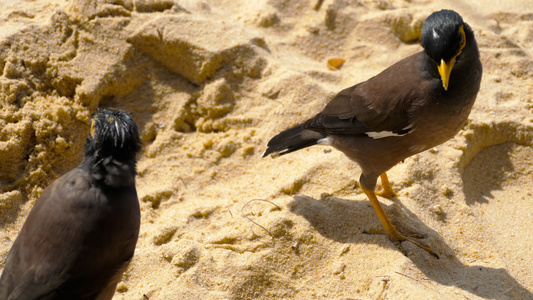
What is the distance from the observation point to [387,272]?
347 centimetres

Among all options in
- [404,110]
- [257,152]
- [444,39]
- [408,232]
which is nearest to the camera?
[444,39]

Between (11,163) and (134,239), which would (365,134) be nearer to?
(134,239)

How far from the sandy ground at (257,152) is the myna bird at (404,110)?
0.97 ft

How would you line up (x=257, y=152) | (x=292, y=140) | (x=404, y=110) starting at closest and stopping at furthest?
(x=404, y=110)
(x=292, y=140)
(x=257, y=152)

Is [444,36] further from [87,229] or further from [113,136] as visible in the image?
[87,229]

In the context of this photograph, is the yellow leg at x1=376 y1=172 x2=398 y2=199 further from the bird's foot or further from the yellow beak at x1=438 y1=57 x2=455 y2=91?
the yellow beak at x1=438 y1=57 x2=455 y2=91

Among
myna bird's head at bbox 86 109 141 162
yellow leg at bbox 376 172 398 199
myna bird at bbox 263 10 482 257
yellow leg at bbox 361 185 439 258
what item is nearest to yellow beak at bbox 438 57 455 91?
myna bird at bbox 263 10 482 257

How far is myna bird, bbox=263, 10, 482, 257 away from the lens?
3.38 metres

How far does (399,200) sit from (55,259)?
2410 millimetres

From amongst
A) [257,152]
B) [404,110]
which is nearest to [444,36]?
[404,110]

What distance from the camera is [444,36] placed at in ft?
10.8

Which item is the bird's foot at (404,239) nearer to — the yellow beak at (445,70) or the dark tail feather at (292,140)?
the dark tail feather at (292,140)

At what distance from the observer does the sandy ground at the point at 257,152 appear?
357 cm

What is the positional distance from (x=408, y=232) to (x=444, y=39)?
4.50 ft
